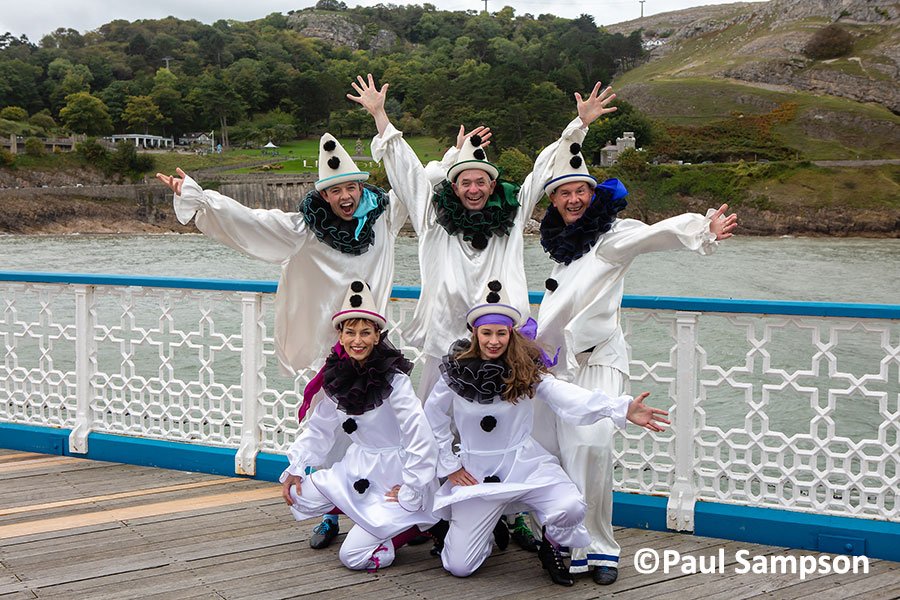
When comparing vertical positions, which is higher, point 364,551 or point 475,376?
point 475,376

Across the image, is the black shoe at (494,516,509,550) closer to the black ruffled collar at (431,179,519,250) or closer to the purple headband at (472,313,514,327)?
the purple headband at (472,313,514,327)

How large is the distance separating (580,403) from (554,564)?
0.54 meters

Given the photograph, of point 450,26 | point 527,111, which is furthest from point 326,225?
point 450,26

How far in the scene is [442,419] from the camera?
3.01m

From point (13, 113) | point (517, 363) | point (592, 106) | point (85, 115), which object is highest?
point (13, 113)

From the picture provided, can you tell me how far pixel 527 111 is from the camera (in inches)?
2945

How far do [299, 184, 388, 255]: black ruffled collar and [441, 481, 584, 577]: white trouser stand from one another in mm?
1081

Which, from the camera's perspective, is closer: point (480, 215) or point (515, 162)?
point (480, 215)

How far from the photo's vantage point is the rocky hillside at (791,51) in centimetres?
9338

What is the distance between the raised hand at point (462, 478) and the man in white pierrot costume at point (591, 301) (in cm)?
31

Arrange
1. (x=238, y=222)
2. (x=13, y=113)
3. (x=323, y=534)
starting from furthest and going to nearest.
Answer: (x=13, y=113), (x=238, y=222), (x=323, y=534)

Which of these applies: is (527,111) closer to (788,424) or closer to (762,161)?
(762,161)

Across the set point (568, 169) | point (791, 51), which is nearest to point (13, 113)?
point (791, 51)

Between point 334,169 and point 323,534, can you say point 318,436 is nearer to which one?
point 323,534
